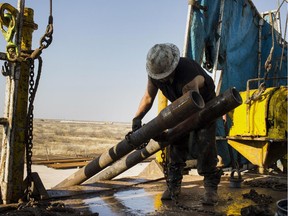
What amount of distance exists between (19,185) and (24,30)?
6.58ft

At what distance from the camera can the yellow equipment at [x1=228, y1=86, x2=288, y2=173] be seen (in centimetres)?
661

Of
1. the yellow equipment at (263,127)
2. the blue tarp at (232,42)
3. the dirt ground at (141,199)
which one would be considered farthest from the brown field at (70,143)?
the dirt ground at (141,199)

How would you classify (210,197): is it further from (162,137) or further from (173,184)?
(162,137)

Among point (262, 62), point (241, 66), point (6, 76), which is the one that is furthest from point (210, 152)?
point (262, 62)

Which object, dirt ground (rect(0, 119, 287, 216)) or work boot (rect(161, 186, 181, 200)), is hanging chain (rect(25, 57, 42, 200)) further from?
work boot (rect(161, 186, 181, 200))

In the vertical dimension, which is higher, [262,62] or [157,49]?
[262,62]

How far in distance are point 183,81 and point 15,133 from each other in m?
2.20

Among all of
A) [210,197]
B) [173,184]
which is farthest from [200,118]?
[173,184]

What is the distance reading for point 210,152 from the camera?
4.11 m

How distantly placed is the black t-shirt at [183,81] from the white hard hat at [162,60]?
0.12 metres

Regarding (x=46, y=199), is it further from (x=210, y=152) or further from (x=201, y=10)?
(x=201, y=10)

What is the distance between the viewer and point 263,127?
22.0 feet

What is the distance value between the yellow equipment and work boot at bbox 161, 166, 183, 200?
279 centimetres

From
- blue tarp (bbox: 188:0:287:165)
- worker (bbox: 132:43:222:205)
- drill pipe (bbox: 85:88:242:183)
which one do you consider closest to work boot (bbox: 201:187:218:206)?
worker (bbox: 132:43:222:205)
